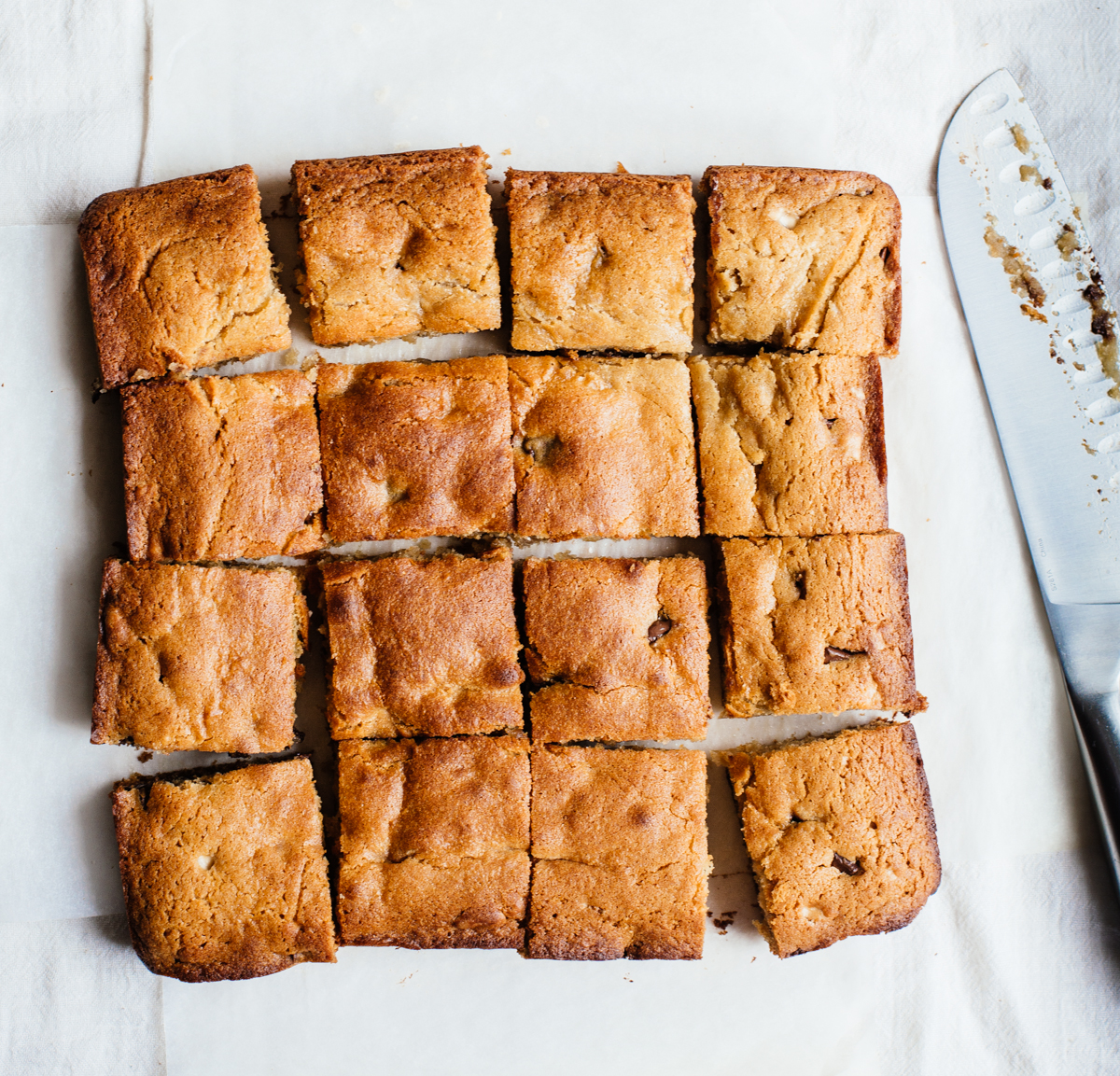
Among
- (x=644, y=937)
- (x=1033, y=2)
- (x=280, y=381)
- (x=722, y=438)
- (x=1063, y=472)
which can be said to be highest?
(x=1033, y=2)

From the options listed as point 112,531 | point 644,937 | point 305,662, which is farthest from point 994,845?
point 112,531

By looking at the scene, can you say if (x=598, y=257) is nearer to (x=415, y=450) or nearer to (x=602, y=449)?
(x=602, y=449)

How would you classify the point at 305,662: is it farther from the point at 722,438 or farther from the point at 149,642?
the point at 722,438

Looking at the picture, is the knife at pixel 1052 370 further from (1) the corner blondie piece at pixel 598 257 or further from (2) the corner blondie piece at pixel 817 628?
(1) the corner blondie piece at pixel 598 257

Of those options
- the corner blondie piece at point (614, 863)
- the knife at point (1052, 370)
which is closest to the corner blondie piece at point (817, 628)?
the corner blondie piece at point (614, 863)

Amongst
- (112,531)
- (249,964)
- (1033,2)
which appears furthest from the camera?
(1033,2)
